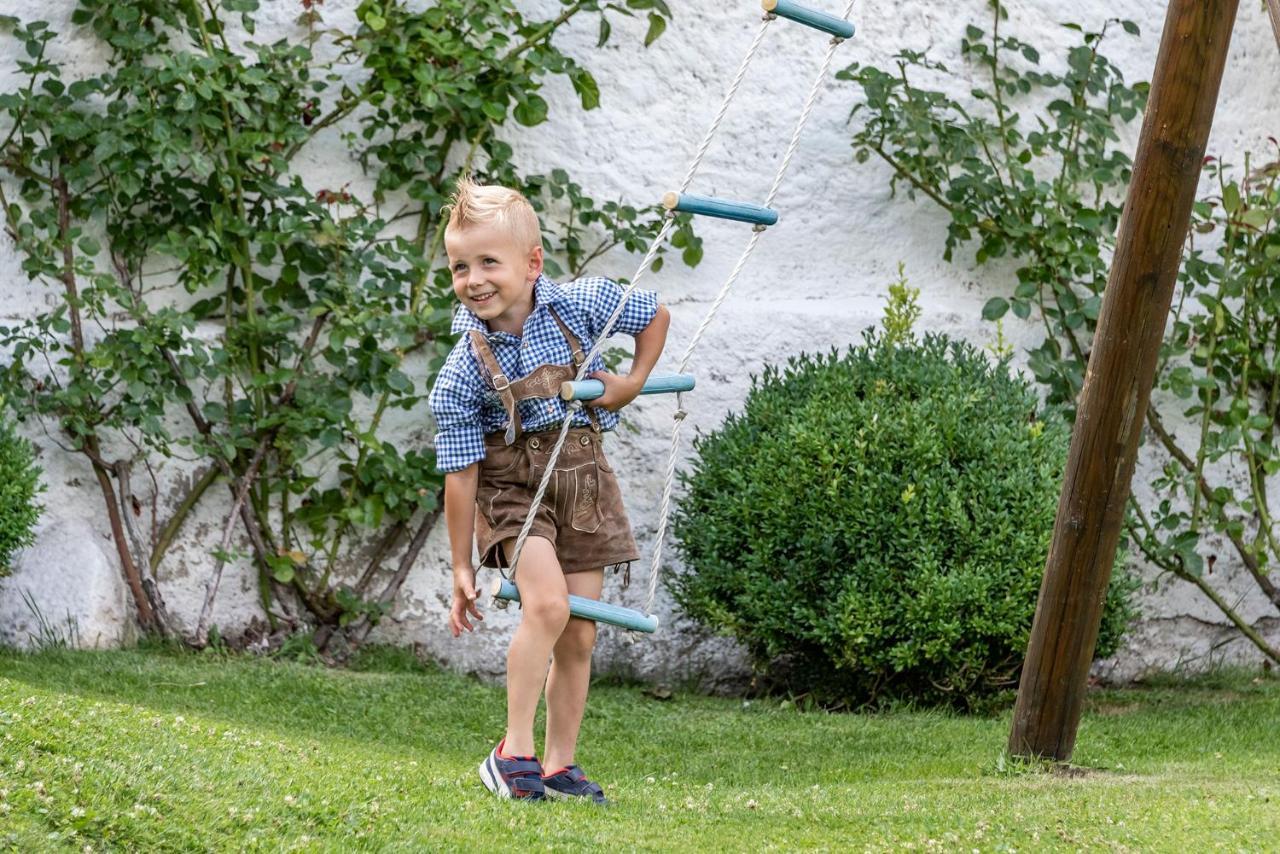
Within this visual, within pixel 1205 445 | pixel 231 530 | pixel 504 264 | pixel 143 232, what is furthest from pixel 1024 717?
pixel 143 232

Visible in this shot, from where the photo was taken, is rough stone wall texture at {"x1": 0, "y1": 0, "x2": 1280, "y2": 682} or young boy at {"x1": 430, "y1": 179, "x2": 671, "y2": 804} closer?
young boy at {"x1": 430, "y1": 179, "x2": 671, "y2": 804}

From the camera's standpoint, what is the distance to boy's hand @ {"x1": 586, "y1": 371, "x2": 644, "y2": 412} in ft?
11.3

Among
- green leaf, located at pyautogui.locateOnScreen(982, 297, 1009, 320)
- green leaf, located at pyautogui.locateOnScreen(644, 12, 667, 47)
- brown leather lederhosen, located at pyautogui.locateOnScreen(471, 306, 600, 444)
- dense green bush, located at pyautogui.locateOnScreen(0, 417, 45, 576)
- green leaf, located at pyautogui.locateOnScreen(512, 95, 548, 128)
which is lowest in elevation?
dense green bush, located at pyautogui.locateOnScreen(0, 417, 45, 576)

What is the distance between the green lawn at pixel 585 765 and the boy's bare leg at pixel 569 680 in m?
0.19

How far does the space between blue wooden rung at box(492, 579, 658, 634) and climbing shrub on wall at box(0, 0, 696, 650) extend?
91.1 inches

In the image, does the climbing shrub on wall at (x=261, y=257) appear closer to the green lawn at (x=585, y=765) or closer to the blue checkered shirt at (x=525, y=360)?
the green lawn at (x=585, y=765)

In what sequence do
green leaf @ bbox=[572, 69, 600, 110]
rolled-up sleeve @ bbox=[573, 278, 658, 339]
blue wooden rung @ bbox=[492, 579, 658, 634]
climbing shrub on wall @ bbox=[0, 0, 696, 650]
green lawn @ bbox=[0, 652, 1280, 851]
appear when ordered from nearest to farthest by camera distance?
green lawn @ bbox=[0, 652, 1280, 851], blue wooden rung @ bbox=[492, 579, 658, 634], rolled-up sleeve @ bbox=[573, 278, 658, 339], climbing shrub on wall @ bbox=[0, 0, 696, 650], green leaf @ bbox=[572, 69, 600, 110]

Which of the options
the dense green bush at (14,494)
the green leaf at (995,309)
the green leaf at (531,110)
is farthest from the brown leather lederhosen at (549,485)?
the green leaf at (995,309)

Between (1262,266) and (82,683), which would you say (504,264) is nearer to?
(82,683)

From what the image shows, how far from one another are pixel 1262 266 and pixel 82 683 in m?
4.71

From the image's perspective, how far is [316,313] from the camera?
544 cm

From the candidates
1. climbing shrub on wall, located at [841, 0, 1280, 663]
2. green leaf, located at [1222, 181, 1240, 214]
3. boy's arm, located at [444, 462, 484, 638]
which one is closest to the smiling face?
boy's arm, located at [444, 462, 484, 638]

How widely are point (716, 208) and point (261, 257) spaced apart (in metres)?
2.63

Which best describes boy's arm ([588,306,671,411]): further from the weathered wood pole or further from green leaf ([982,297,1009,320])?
green leaf ([982,297,1009,320])
